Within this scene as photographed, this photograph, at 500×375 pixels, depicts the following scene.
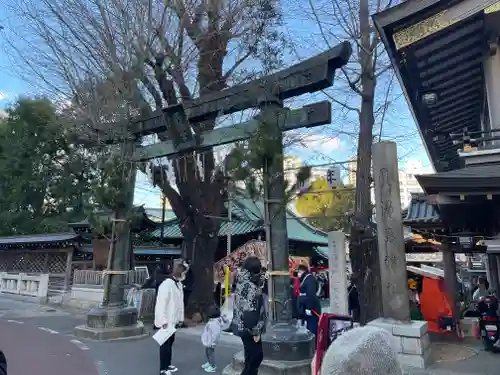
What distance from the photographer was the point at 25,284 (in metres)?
19.7

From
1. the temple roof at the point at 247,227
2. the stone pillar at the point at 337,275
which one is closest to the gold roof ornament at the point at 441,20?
the stone pillar at the point at 337,275

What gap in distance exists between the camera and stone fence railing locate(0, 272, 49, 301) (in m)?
18.2

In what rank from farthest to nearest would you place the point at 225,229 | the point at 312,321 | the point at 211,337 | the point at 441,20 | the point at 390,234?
the point at 225,229
the point at 312,321
the point at 441,20
the point at 390,234
the point at 211,337

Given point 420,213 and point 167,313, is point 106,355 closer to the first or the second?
point 167,313

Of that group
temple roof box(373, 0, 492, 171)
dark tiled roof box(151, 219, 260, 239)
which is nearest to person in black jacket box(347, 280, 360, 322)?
temple roof box(373, 0, 492, 171)

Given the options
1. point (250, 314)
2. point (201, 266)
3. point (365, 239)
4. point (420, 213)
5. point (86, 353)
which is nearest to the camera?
point (250, 314)

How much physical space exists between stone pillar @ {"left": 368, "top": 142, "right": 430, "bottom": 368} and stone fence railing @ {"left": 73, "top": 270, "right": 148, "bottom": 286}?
11.0 meters

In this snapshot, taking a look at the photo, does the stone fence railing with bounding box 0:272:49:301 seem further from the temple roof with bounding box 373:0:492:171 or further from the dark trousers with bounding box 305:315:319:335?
the temple roof with bounding box 373:0:492:171

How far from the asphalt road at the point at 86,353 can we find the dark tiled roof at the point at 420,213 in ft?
18.4

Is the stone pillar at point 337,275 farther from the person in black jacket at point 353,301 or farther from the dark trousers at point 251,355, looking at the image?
the dark trousers at point 251,355

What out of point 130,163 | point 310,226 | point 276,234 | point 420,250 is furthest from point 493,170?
point 310,226

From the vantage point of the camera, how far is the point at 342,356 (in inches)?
62.9

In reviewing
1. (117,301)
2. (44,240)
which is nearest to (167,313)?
(117,301)

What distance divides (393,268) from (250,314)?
10.7 ft
